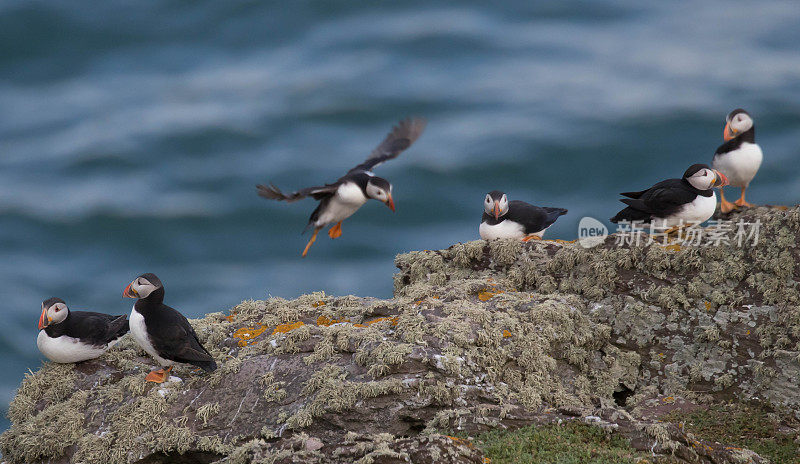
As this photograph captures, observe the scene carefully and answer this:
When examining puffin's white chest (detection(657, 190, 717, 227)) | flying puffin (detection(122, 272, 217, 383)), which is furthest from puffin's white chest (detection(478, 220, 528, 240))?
flying puffin (detection(122, 272, 217, 383))

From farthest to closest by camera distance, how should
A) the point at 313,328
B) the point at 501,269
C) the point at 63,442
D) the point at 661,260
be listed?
the point at 501,269 < the point at 661,260 < the point at 313,328 < the point at 63,442

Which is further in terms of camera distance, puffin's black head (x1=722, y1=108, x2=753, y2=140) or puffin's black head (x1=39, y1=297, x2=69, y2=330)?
puffin's black head (x1=722, y1=108, x2=753, y2=140)

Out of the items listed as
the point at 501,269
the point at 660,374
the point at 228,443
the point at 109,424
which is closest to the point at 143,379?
the point at 109,424

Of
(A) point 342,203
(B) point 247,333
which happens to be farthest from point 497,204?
(B) point 247,333

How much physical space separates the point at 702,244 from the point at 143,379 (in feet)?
16.9

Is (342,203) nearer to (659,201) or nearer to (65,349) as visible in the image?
(659,201)

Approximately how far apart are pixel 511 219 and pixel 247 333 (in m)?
3.59

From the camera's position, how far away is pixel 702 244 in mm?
7695

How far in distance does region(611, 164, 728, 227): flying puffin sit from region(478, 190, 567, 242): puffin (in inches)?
44.4

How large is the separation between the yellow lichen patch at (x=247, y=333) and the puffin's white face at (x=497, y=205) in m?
3.27

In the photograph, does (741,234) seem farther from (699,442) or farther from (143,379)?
(143,379)

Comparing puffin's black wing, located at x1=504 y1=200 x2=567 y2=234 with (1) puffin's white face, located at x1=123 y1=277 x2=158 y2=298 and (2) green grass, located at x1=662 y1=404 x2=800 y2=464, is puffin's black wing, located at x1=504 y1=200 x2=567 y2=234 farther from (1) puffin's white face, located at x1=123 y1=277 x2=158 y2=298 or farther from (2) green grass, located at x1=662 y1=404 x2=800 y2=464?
(1) puffin's white face, located at x1=123 y1=277 x2=158 y2=298

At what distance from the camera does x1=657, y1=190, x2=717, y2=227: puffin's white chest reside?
8.81 m

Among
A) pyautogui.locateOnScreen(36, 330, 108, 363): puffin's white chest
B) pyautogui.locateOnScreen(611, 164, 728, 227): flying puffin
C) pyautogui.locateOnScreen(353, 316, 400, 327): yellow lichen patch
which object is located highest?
pyautogui.locateOnScreen(611, 164, 728, 227): flying puffin
